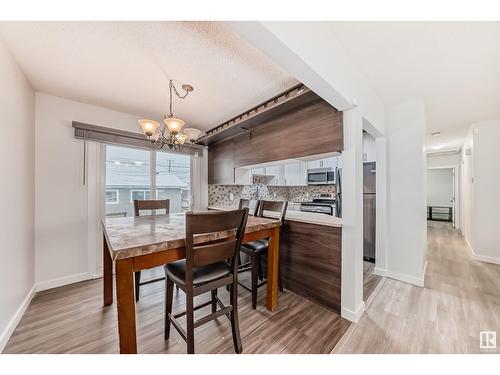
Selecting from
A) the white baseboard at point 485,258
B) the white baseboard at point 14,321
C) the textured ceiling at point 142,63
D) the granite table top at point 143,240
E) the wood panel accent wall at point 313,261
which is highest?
the textured ceiling at point 142,63

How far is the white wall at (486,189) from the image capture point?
3.14 metres

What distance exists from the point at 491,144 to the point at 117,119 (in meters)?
5.89

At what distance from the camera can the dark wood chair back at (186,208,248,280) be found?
1.13 m

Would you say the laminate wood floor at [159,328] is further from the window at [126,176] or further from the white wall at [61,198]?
the window at [126,176]

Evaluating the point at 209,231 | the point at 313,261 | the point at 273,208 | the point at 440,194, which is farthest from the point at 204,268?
the point at 440,194

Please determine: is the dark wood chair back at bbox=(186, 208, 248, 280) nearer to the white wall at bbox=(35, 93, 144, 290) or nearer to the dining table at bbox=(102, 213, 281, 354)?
the dining table at bbox=(102, 213, 281, 354)

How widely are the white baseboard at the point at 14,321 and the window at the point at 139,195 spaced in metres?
1.44

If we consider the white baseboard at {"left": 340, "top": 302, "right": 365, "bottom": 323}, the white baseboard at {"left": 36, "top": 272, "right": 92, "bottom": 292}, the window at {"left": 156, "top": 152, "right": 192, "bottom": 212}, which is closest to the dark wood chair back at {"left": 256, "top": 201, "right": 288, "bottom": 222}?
the white baseboard at {"left": 340, "top": 302, "right": 365, "bottom": 323}

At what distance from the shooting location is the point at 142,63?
5.74 ft

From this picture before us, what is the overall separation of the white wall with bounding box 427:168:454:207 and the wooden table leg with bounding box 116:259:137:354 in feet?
A: 32.1

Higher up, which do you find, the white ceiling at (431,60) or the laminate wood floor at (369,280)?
the white ceiling at (431,60)

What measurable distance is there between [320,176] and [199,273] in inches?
126

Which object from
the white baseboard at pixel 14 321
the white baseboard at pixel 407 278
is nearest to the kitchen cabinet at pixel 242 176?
the white baseboard at pixel 407 278
